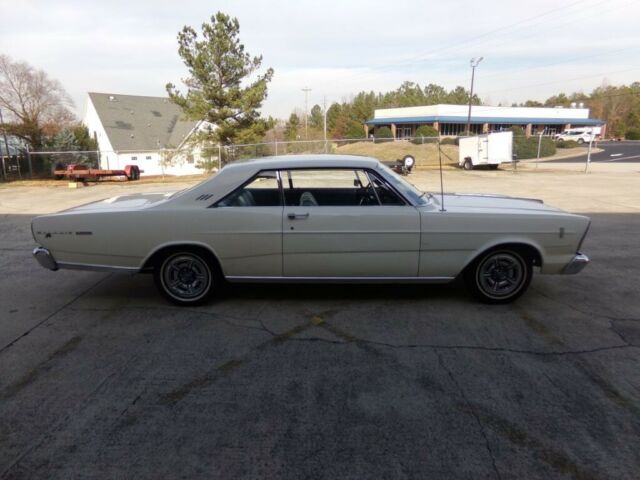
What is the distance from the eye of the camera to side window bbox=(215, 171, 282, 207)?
14.7 feet

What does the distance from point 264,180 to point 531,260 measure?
2913 millimetres

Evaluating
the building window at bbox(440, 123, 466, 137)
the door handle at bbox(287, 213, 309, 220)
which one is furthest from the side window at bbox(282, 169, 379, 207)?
the building window at bbox(440, 123, 466, 137)

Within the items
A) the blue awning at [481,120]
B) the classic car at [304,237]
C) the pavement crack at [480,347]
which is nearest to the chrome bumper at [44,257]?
the classic car at [304,237]

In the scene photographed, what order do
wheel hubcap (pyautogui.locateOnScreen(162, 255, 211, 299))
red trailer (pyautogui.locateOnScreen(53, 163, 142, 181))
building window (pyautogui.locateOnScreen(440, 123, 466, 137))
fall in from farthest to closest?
building window (pyautogui.locateOnScreen(440, 123, 466, 137)), red trailer (pyautogui.locateOnScreen(53, 163, 142, 181)), wheel hubcap (pyautogui.locateOnScreen(162, 255, 211, 299))

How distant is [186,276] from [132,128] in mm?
43304

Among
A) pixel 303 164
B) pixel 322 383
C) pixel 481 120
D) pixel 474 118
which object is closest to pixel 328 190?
pixel 303 164

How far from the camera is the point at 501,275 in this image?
4.57 meters

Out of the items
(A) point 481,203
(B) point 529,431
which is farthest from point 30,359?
(A) point 481,203

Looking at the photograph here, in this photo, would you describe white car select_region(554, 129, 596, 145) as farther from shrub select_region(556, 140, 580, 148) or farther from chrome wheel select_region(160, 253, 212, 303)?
chrome wheel select_region(160, 253, 212, 303)

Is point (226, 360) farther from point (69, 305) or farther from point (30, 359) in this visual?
point (69, 305)

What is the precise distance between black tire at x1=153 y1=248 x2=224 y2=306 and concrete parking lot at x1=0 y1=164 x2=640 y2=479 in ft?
0.59

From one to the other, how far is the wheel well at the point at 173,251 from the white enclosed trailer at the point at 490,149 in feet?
76.3

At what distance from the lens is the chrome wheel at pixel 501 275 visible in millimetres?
4484

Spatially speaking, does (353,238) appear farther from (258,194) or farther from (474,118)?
(474,118)
